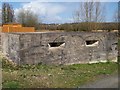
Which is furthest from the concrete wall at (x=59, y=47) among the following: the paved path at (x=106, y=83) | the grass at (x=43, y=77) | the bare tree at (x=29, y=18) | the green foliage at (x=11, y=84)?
the bare tree at (x=29, y=18)

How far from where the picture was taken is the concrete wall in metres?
12.3

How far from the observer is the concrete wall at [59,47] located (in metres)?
12.3

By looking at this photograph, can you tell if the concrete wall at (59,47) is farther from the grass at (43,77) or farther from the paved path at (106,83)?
the paved path at (106,83)

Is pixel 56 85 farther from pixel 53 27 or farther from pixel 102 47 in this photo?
pixel 53 27

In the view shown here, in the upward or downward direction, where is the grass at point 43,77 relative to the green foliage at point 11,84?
downward

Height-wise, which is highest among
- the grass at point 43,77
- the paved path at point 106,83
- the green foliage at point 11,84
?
the green foliage at point 11,84

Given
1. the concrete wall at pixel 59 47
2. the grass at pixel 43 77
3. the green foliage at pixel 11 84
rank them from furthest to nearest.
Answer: the concrete wall at pixel 59 47 → the grass at pixel 43 77 → the green foliage at pixel 11 84

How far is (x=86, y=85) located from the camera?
886 cm

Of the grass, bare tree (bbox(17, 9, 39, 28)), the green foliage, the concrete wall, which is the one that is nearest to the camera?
the green foliage

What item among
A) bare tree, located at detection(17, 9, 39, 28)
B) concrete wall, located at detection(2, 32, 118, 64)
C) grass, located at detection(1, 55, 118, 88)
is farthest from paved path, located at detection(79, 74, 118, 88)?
bare tree, located at detection(17, 9, 39, 28)

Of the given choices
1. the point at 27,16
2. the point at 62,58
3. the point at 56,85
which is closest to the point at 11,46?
the point at 62,58

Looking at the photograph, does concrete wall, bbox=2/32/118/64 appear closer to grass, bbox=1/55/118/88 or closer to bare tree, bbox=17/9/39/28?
grass, bbox=1/55/118/88

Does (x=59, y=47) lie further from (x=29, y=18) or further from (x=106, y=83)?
(x=29, y=18)

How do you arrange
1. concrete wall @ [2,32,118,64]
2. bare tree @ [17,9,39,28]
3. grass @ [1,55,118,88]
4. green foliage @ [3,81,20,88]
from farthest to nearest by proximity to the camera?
bare tree @ [17,9,39,28], concrete wall @ [2,32,118,64], grass @ [1,55,118,88], green foliage @ [3,81,20,88]
